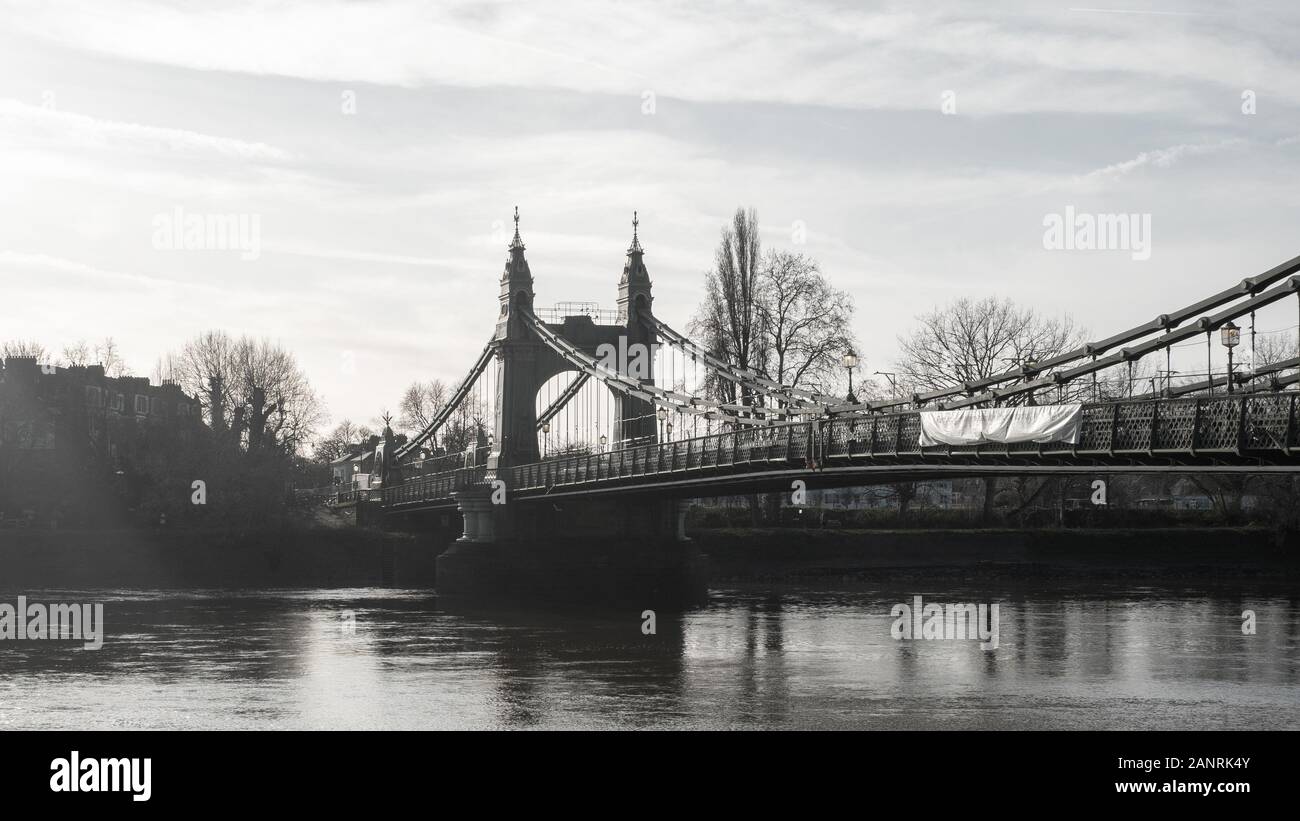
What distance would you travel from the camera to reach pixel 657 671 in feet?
102

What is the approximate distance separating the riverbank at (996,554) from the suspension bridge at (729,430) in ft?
19.9

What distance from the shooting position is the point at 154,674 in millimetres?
29438

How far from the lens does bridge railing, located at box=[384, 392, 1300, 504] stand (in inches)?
950

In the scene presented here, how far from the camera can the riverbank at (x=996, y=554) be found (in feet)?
213

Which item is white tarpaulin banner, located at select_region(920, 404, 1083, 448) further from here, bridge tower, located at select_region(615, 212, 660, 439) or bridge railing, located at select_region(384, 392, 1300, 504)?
bridge tower, located at select_region(615, 212, 660, 439)

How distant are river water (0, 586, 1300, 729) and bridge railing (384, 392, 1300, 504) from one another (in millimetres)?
4344

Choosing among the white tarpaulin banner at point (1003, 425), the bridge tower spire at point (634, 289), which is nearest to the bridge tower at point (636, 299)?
the bridge tower spire at point (634, 289)

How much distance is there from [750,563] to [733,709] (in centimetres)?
4092

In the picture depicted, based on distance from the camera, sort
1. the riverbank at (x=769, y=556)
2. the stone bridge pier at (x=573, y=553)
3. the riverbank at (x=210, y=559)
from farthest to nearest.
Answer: the riverbank at (x=769, y=556) < the riverbank at (x=210, y=559) < the stone bridge pier at (x=573, y=553)

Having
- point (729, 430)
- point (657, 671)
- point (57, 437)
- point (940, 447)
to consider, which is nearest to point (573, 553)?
point (729, 430)

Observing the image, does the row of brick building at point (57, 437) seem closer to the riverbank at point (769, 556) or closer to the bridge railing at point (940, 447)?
the riverbank at point (769, 556)

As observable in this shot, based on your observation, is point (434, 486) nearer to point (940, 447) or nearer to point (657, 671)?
point (657, 671)

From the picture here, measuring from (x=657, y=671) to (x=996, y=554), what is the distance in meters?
39.9
